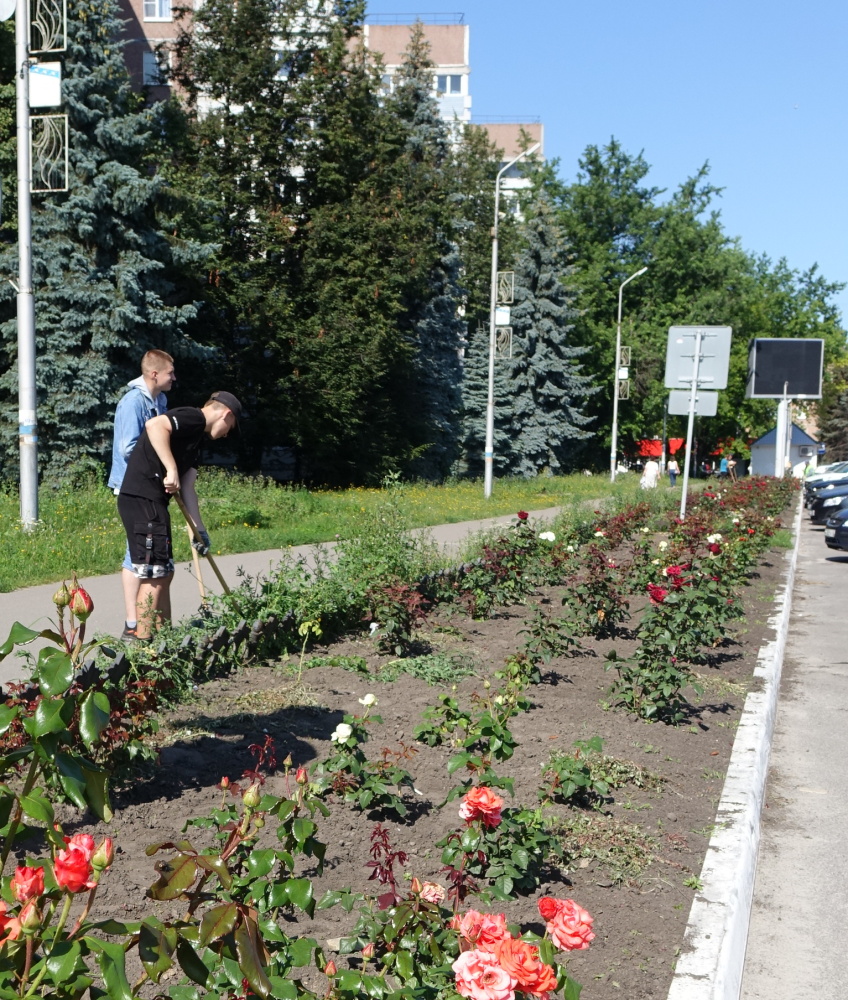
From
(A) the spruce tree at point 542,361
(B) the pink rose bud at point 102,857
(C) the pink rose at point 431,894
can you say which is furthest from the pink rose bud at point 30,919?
(A) the spruce tree at point 542,361

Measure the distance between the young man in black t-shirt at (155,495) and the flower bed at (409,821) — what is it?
26.6 inches

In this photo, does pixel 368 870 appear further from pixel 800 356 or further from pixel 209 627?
pixel 800 356

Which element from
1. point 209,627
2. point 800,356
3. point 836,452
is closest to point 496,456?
point 800,356

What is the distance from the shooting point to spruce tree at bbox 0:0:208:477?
2044 cm

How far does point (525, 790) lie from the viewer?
4.57 metres

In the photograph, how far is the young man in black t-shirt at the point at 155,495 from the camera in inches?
232

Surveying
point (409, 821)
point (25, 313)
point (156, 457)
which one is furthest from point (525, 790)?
point (25, 313)

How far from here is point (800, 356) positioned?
4491 centimetres

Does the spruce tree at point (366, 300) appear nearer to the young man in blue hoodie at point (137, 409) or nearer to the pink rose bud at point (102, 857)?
the young man in blue hoodie at point (137, 409)

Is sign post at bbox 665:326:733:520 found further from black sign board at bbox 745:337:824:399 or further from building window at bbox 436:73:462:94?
building window at bbox 436:73:462:94

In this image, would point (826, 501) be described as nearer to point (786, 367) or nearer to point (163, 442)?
point (786, 367)

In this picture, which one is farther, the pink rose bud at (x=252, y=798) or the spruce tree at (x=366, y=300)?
the spruce tree at (x=366, y=300)

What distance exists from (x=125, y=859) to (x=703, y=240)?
5857 centimetres

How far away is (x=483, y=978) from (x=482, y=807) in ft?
3.74
